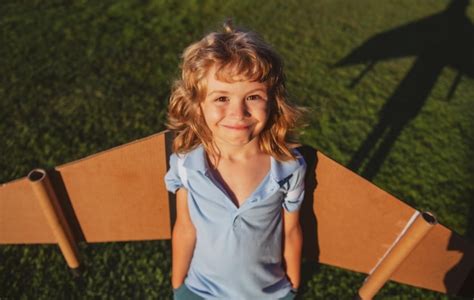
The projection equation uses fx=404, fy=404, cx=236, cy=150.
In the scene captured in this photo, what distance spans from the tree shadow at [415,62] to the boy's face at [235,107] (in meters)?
2.65

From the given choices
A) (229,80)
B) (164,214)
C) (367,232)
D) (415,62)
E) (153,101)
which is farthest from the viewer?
(415,62)

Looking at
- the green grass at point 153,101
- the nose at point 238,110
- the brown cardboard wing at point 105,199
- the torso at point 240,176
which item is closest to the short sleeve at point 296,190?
the torso at point 240,176

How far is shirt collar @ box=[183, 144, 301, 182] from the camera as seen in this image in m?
2.12

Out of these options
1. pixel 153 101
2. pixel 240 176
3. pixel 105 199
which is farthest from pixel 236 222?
pixel 153 101

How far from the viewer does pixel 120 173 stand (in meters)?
2.31

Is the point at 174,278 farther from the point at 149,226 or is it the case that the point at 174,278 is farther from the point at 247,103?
the point at 247,103

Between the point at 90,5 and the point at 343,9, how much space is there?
169 inches

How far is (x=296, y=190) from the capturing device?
2.20 metres

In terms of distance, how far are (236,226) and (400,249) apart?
93 cm

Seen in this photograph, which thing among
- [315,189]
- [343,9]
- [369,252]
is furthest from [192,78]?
[343,9]

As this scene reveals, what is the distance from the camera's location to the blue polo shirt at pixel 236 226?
2.13 m

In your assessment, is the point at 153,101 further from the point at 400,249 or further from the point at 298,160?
the point at 400,249

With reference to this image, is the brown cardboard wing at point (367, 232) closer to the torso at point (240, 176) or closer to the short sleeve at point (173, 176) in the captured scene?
the torso at point (240, 176)

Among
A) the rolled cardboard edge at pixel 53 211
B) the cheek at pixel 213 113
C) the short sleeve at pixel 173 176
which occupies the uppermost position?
the cheek at pixel 213 113
